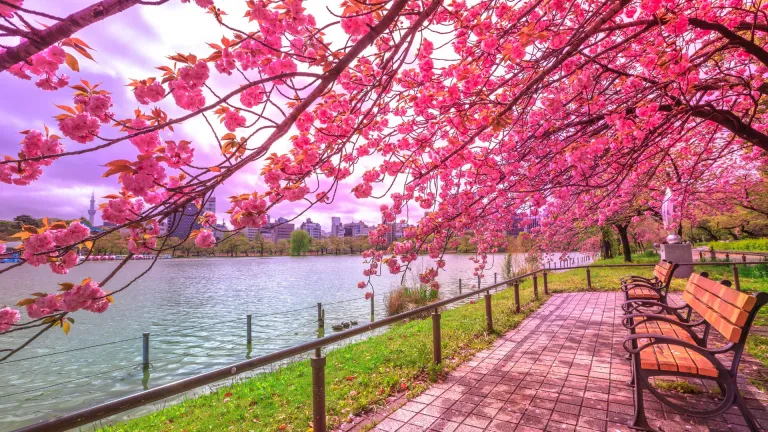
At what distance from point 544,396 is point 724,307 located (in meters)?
1.83

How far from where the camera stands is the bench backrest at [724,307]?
2.54 meters

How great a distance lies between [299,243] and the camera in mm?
99562

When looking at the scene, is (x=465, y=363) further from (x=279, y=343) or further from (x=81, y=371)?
(x=81, y=371)

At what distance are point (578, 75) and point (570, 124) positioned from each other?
1213 millimetres

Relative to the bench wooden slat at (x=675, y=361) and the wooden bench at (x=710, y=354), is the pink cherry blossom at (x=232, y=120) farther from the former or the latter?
the bench wooden slat at (x=675, y=361)

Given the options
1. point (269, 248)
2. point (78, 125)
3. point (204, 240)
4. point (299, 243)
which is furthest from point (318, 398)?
point (269, 248)

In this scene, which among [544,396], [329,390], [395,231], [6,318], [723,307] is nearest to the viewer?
[6,318]

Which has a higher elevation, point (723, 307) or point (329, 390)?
point (723, 307)

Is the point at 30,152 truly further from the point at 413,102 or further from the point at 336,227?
the point at 336,227

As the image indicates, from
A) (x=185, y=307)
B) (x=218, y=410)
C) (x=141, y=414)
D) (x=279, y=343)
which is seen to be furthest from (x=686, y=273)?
(x=185, y=307)

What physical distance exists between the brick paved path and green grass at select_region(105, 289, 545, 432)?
40 centimetres

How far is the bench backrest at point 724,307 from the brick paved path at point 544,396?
91 centimetres

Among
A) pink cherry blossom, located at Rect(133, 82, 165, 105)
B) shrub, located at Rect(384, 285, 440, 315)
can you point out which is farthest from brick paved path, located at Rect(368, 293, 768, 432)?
shrub, located at Rect(384, 285, 440, 315)

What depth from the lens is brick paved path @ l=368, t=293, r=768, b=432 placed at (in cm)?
320
